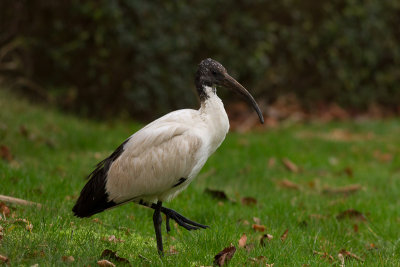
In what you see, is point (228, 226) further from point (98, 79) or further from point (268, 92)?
point (268, 92)

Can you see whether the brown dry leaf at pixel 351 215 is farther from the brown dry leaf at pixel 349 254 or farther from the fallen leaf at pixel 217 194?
the fallen leaf at pixel 217 194

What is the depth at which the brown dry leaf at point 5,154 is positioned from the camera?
23.4 feet

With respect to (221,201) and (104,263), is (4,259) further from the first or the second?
(221,201)

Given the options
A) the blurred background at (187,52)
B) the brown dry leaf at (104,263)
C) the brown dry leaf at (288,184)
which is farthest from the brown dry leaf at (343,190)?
the blurred background at (187,52)

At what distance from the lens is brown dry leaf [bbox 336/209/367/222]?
233 inches

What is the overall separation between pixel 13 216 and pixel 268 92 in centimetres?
895

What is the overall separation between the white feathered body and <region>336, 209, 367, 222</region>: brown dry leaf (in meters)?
1.90

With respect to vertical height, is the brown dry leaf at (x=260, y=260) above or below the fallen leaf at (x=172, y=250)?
above

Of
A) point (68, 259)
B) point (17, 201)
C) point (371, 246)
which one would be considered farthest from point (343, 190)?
point (68, 259)

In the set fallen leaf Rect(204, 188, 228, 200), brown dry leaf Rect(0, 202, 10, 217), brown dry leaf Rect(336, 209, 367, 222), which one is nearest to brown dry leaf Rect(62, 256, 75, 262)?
brown dry leaf Rect(0, 202, 10, 217)

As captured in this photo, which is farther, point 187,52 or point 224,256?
point 187,52

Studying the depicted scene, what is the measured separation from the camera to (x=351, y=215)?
5.94m

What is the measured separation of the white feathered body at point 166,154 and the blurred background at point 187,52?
5.41 m

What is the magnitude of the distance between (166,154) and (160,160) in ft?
0.21
